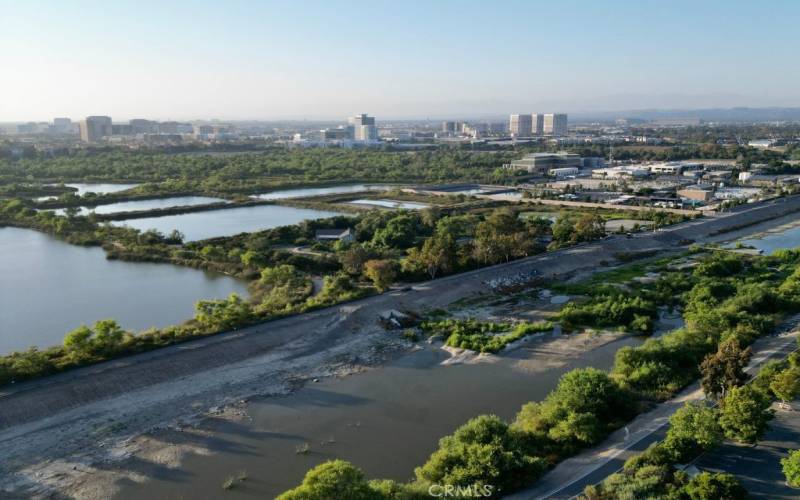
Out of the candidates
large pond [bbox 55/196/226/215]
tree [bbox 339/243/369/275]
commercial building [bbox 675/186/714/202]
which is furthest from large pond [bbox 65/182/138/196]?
commercial building [bbox 675/186/714/202]

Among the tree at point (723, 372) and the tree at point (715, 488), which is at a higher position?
the tree at point (723, 372)

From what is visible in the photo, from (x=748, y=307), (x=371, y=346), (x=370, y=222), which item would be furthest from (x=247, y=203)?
(x=748, y=307)

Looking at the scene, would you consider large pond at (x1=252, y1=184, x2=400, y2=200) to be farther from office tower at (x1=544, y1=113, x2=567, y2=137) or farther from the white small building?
office tower at (x1=544, y1=113, x2=567, y2=137)

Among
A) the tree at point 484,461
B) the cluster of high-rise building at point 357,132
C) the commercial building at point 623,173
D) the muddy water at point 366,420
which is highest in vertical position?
the cluster of high-rise building at point 357,132

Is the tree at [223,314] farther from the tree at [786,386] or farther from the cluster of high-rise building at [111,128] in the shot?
the cluster of high-rise building at [111,128]

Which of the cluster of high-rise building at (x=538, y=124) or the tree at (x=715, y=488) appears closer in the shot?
the tree at (x=715, y=488)

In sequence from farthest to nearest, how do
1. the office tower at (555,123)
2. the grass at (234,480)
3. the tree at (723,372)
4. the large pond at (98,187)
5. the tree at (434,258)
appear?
the office tower at (555,123) < the large pond at (98,187) < the tree at (434,258) < the tree at (723,372) < the grass at (234,480)

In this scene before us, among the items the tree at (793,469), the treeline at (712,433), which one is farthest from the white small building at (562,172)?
the tree at (793,469)
